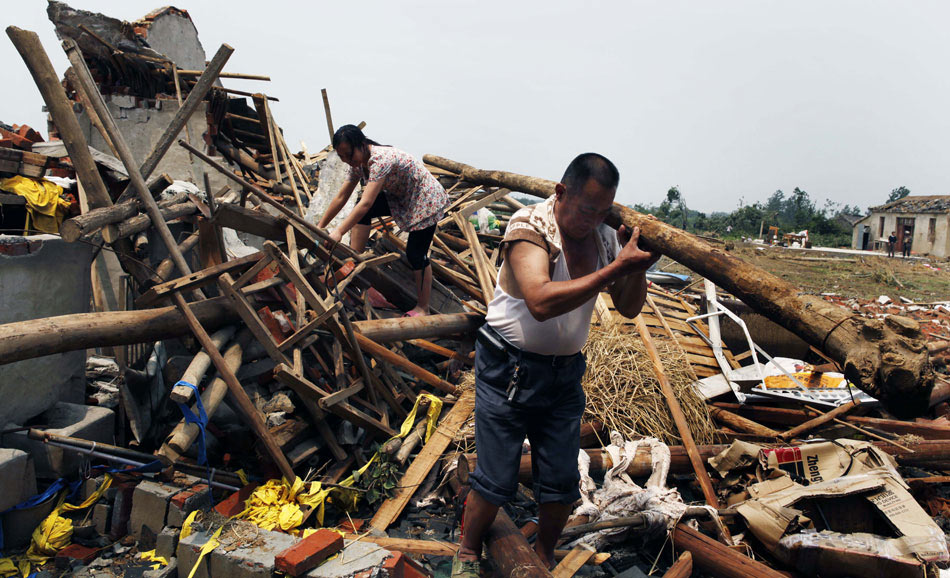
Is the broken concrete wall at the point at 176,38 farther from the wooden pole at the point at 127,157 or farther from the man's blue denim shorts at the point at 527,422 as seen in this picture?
the man's blue denim shorts at the point at 527,422

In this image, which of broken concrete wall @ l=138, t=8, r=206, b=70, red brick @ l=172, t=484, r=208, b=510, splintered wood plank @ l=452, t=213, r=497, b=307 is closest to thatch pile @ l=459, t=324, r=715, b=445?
splintered wood plank @ l=452, t=213, r=497, b=307

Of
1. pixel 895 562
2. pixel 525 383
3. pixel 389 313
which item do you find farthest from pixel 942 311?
pixel 525 383

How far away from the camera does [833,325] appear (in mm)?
1923

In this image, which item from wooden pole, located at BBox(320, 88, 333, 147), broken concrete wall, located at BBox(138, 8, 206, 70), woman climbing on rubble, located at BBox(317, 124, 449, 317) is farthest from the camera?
broken concrete wall, located at BBox(138, 8, 206, 70)

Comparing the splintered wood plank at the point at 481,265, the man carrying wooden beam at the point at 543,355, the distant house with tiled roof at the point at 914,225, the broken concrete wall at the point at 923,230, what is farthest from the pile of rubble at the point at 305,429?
the distant house with tiled roof at the point at 914,225

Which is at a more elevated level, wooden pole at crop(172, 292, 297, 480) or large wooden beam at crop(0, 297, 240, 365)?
large wooden beam at crop(0, 297, 240, 365)

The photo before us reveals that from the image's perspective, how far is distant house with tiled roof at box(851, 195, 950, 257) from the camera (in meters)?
30.2

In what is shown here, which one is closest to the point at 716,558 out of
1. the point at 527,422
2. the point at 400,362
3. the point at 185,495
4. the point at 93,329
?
the point at 527,422

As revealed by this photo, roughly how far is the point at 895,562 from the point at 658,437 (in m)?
1.57

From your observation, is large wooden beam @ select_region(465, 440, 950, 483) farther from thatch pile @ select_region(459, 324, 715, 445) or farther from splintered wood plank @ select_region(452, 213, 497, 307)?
splintered wood plank @ select_region(452, 213, 497, 307)

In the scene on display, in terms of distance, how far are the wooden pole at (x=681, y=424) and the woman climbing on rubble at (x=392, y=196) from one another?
6.60 feet

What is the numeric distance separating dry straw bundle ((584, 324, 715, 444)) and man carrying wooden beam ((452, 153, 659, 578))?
1772mm

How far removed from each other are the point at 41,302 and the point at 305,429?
75.2 inches

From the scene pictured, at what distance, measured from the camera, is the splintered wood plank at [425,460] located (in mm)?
3322
